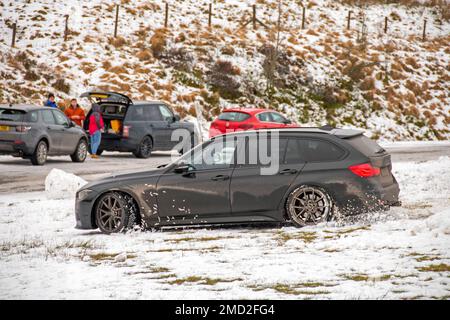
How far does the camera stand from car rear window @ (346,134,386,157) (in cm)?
953

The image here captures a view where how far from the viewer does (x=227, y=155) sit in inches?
378

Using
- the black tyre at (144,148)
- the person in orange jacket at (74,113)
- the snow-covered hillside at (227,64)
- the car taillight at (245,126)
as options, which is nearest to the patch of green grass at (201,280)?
the black tyre at (144,148)

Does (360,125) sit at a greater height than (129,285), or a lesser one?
greater

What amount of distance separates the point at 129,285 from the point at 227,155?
3.75 metres

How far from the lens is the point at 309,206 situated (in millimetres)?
9258

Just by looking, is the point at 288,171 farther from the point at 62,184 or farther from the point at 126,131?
the point at 126,131

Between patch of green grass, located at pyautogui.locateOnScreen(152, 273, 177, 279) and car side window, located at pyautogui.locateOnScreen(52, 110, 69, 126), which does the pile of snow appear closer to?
car side window, located at pyautogui.locateOnScreen(52, 110, 69, 126)

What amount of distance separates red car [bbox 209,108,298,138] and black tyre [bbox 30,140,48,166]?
668 centimetres

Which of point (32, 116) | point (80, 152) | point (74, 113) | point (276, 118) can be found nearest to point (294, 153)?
point (32, 116)

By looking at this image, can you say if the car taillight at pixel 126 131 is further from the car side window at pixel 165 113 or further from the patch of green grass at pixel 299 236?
the patch of green grass at pixel 299 236

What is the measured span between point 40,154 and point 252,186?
11.5 m

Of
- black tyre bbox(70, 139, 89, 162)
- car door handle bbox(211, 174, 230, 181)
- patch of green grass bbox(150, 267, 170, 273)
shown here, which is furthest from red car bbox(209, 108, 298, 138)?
patch of green grass bbox(150, 267, 170, 273)

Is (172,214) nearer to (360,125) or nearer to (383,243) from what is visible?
(383,243)
